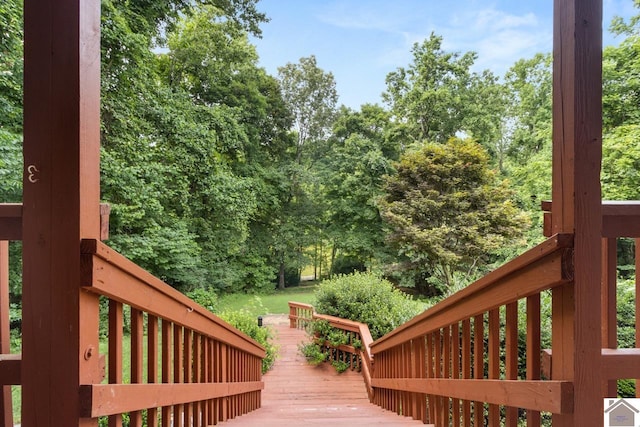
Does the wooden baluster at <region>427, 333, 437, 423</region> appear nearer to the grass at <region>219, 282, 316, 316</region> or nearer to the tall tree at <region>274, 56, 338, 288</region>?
the grass at <region>219, 282, 316, 316</region>

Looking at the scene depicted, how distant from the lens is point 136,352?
3.78 ft

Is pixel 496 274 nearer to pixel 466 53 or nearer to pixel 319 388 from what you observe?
pixel 319 388

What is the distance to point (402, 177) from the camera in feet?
36.4

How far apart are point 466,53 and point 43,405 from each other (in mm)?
16090

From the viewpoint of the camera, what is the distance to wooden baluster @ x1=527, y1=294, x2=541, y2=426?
3.48 ft

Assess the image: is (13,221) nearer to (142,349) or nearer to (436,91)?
(142,349)

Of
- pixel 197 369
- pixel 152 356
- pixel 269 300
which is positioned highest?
pixel 152 356

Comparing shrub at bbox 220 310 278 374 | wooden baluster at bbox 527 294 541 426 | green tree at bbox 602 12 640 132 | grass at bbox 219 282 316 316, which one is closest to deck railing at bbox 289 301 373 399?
shrub at bbox 220 310 278 374

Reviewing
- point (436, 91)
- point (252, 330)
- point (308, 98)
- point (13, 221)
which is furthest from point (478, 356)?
point (308, 98)

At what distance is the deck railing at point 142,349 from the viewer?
880 mm

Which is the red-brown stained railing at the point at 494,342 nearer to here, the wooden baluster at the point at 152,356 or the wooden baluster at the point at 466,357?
the wooden baluster at the point at 466,357

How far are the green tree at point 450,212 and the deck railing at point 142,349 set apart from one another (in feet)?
27.5

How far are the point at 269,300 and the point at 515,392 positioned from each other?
13553mm

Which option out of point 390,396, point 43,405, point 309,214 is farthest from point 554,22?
point 309,214
